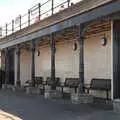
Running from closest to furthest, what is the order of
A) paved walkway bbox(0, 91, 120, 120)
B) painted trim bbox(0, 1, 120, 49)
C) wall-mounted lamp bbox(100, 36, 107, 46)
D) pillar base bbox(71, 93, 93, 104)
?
paved walkway bbox(0, 91, 120, 120) < painted trim bbox(0, 1, 120, 49) < pillar base bbox(71, 93, 93, 104) < wall-mounted lamp bbox(100, 36, 107, 46)

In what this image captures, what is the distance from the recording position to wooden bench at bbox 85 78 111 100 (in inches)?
668

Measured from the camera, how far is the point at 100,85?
17.8 meters

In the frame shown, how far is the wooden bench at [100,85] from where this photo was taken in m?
17.0

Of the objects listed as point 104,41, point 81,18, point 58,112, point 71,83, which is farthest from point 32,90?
point 58,112

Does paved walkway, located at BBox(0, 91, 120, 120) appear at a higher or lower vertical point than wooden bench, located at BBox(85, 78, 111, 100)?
lower

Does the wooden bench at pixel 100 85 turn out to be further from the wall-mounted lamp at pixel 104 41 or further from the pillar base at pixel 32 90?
the pillar base at pixel 32 90

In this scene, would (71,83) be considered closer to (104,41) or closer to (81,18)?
(104,41)

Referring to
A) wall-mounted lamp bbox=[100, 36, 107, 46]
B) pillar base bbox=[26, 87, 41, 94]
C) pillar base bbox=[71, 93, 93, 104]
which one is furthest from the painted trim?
pillar base bbox=[71, 93, 93, 104]

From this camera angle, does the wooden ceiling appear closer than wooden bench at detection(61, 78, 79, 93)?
Yes

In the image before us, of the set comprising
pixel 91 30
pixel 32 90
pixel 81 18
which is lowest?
pixel 32 90

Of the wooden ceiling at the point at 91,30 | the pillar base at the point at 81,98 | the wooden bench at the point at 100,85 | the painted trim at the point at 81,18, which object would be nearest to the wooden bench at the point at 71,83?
the wooden bench at the point at 100,85

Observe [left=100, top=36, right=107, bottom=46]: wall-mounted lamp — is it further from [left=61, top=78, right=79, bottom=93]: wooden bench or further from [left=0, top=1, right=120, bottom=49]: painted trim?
[left=61, top=78, right=79, bottom=93]: wooden bench

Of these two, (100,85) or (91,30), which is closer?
(100,85)

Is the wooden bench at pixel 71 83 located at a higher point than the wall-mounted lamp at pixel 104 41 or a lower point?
lower
